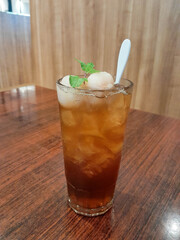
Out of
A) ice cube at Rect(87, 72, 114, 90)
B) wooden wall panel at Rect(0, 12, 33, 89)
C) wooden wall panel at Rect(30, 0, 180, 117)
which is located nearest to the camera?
ice cube at Rect(87, 72, 114, 90)

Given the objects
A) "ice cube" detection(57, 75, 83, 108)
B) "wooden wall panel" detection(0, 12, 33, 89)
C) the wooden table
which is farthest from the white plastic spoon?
"wooden wall panel" detection(0, 12, 33, 89)

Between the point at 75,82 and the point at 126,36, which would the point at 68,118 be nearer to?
the point at 75,82

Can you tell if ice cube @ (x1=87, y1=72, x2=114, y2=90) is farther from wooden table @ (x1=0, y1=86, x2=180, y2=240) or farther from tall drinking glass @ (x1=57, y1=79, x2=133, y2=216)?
wooden table @ (x1=0, y1=86, x2=180, y2=240)

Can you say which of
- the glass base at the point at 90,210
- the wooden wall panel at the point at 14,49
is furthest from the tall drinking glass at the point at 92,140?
the wooden wall panel at the point at 14,49

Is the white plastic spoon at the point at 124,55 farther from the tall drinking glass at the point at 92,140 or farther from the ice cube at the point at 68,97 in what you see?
the ice cube at the point at 68,97

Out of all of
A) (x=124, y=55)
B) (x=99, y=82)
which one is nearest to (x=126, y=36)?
(x=124, y=55)
